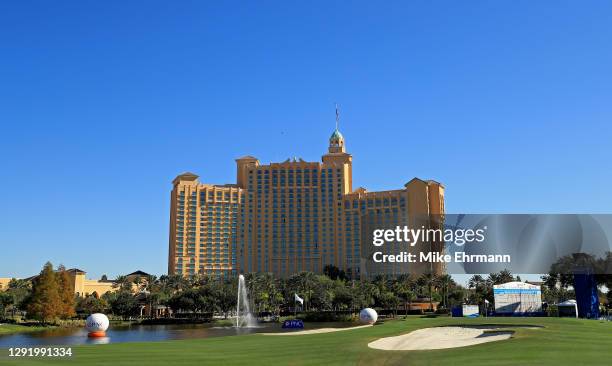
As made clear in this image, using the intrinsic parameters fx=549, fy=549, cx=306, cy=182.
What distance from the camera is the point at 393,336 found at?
147ft

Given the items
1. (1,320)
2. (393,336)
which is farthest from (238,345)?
(1,320)

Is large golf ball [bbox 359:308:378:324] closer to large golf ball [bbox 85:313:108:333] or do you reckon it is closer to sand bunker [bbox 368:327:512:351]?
sand bunker [bbox 368:327:512:351]

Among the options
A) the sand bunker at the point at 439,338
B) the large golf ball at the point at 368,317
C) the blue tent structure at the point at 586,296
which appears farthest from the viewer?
the blue tent structure at the point at 586,296

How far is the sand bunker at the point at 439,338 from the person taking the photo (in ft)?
121

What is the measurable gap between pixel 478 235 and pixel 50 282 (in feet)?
270

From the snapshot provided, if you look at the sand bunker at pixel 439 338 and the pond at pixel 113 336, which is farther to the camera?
the pond at pixel 113 336

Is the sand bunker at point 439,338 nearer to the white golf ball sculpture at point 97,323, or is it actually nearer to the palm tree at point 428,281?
the white golf ball sculpture at point 97,323

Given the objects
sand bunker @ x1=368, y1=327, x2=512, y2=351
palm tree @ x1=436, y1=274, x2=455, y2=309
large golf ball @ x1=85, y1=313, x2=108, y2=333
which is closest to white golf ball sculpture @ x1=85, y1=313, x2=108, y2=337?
large golf ball @ x1=85, y1=313, x2=108, y2=333

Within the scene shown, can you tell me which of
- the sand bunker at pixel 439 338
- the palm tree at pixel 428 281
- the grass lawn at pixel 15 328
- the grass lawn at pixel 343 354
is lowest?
the grass lawn at pixel 15 328

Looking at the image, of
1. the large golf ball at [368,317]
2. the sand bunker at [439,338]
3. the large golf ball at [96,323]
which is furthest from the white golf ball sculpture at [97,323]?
the sand bunker at [439,338]

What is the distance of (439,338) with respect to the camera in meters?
41.8

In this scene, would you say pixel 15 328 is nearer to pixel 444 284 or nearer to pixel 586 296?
pixel 586 296

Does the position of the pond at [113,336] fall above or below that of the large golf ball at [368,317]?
Result: below

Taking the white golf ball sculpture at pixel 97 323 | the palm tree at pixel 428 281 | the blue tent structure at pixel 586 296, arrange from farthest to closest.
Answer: the palm tree at pixel 428 281 < the blue tent structure at pixel 586 296 < the white golf ball sculpture at pixel 97 323
